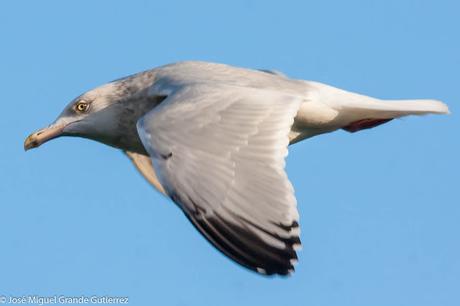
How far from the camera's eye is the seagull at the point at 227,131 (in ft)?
29.2

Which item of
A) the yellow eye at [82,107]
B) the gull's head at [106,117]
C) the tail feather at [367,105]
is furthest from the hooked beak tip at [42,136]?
the tail feather at [367,105]

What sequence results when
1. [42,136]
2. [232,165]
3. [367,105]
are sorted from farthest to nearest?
[42,136], [367,105], [232,165]

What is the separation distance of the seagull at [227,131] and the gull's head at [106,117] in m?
0.01

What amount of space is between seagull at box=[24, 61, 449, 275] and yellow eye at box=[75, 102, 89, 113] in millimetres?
10

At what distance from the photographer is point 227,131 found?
388 inches

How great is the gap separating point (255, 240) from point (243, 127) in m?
1.36

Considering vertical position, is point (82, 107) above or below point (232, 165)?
below

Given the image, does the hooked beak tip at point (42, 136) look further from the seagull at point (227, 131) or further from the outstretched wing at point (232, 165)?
the outstretched wing at point (232, 165)

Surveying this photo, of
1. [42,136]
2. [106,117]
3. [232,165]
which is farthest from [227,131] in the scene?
[42,136]

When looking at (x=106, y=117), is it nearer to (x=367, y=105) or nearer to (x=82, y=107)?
(x=82, y=107)

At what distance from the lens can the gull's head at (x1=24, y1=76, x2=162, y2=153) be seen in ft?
38.4

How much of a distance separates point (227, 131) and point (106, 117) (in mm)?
2380

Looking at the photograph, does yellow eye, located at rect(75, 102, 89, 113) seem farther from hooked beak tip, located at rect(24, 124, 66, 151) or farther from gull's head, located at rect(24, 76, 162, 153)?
hooked beak tip, located at rect(24, 124, 66, 151)

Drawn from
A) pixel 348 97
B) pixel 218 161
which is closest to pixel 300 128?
pixel 348 97
